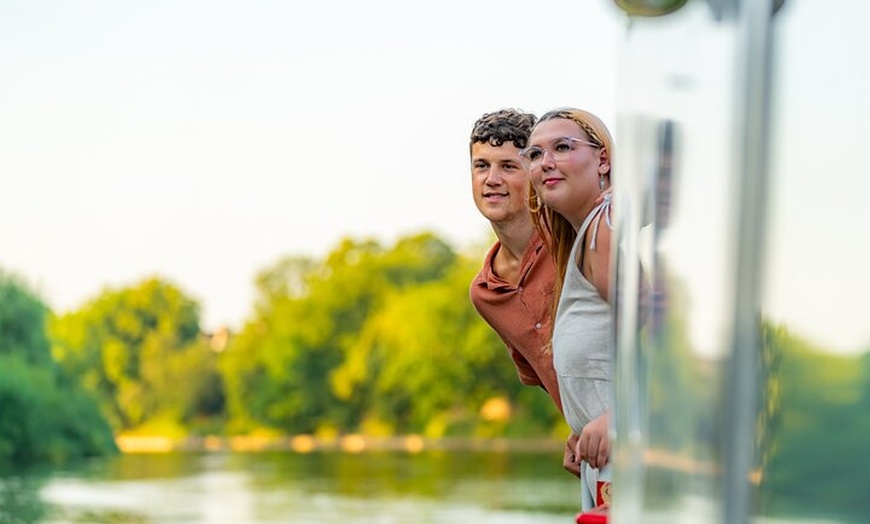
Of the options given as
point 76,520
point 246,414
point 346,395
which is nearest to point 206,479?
point 76,520

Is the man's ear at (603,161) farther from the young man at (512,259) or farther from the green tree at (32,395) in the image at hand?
the green tree at (32,395)

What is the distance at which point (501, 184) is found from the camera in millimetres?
2125

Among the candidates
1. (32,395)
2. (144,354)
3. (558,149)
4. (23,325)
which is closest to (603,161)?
(558,149)

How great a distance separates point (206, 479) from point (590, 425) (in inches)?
1171

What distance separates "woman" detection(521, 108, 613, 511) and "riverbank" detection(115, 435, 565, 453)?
38.8 metres

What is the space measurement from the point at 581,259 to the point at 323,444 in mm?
47540

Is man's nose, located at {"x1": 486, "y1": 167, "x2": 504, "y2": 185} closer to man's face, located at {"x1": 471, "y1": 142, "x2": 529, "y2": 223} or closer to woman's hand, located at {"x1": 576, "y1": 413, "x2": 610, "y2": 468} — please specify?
man's face, located at {"x1": 471, "y1": 142, "x2": 529, "y2": 223}

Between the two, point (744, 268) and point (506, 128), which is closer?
point (744, 268)

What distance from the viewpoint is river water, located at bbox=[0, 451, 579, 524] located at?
21.7m

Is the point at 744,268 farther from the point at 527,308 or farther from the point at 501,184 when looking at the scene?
the point at 501,184

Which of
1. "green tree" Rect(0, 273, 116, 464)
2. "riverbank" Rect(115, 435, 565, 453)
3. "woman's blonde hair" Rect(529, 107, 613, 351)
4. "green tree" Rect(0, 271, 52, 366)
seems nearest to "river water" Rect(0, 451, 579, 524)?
"green tree" Rect(0, 273, 116, 464)

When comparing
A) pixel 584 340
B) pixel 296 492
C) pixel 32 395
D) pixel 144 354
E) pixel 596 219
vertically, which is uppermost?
pixel 596 219

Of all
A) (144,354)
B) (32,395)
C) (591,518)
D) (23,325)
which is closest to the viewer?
(591,518)

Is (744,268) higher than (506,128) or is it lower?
lower
